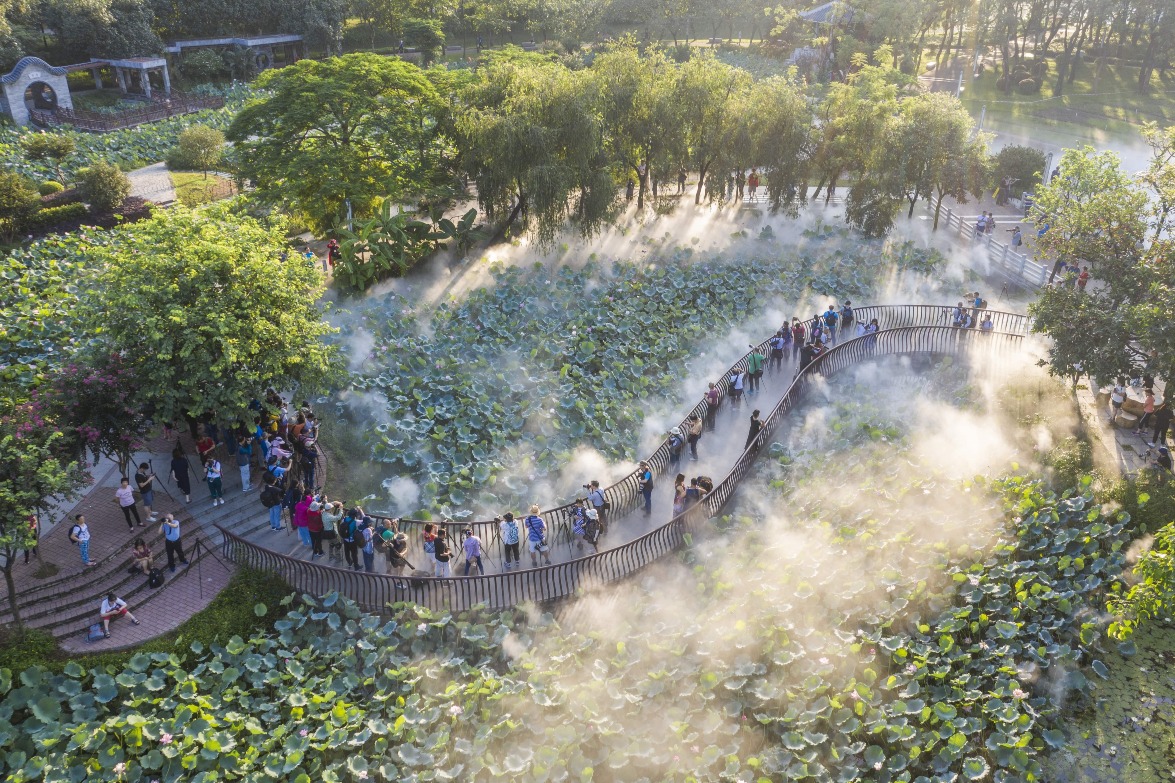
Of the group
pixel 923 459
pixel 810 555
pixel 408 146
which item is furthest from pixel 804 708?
pixel 408 146

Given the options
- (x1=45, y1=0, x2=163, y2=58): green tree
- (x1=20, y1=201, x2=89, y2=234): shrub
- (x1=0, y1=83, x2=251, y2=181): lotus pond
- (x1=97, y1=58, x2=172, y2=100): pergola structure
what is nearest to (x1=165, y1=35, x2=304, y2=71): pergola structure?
(x1=45, y1=0, x2=163, y2=58): green tree

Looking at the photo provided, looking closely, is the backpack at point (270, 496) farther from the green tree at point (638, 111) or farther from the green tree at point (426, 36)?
the green tree at point (426, 36)

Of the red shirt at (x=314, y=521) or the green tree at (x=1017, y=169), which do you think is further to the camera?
the green tree at (x=1017, y=169)

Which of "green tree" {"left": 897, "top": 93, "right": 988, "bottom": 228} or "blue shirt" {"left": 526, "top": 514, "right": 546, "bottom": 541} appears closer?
"blue shirt" {"left": 526, "top": 514, "right": 546, "bottom": 541}

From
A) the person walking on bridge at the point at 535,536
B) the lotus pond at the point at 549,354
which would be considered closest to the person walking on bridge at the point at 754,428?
the lotus pond at the point at 549,354

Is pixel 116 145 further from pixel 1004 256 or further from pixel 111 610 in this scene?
pixel 1004 256

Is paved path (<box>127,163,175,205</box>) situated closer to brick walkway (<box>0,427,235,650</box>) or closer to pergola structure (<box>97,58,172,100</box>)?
pergola structure (<box>97,58,172,100</box>)

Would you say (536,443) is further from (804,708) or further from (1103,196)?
(1103,196)
